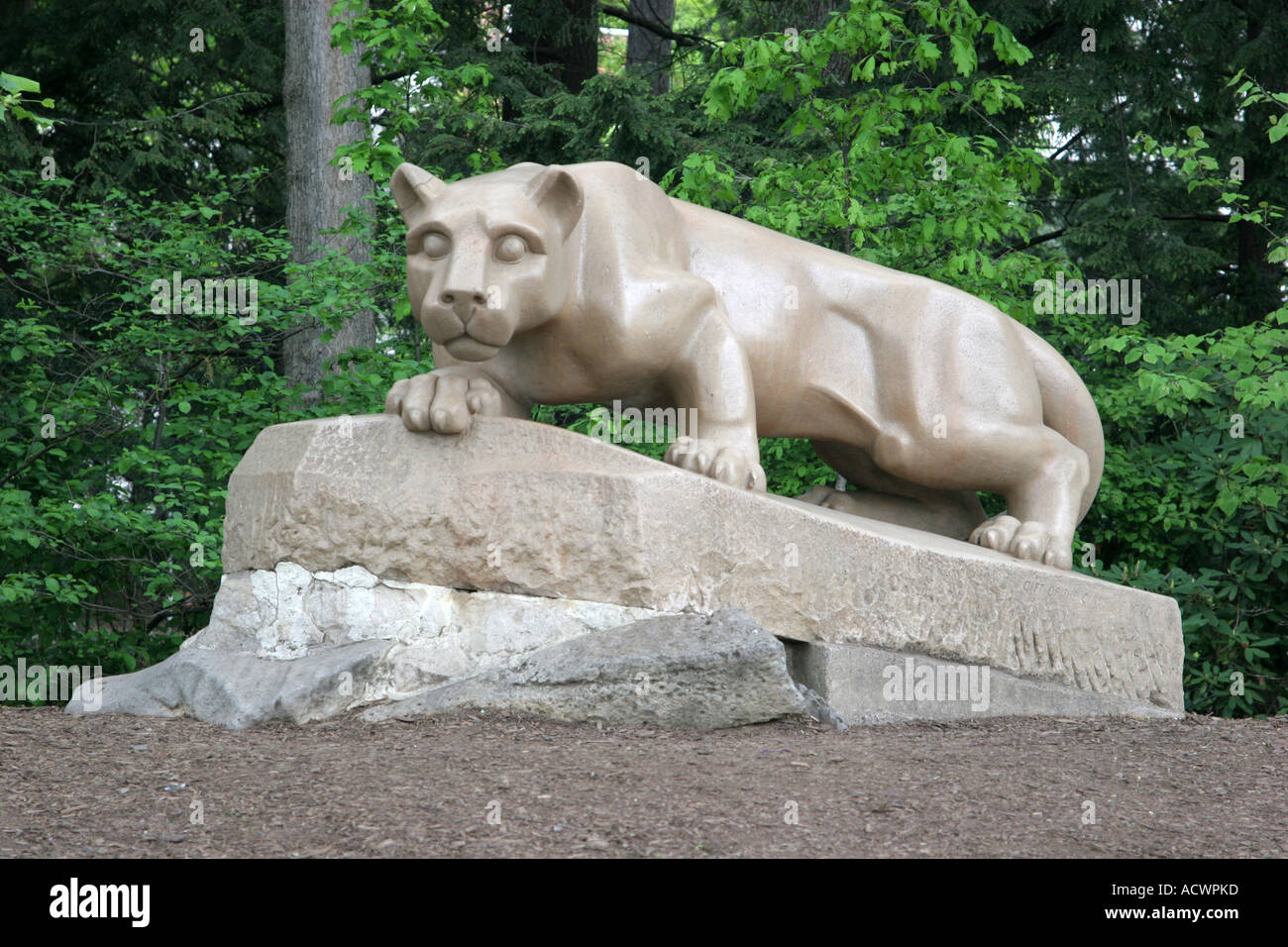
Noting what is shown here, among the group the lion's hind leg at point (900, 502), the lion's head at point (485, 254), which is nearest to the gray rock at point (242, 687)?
the lion's head at point (485, 254)

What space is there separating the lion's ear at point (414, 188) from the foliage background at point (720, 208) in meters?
1.27

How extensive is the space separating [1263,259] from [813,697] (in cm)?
901

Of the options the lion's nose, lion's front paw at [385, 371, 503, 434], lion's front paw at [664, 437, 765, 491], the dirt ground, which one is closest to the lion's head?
the lion's nose

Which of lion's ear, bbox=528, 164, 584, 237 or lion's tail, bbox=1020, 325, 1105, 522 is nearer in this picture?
lion's ear, bbox=528, 164, 584, 237

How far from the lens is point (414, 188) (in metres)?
4.72

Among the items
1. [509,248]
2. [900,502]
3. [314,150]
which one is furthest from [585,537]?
[314,150]

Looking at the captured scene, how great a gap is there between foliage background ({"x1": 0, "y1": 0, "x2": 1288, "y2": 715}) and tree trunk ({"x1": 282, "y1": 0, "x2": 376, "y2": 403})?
33 cm

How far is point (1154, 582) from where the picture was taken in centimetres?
844

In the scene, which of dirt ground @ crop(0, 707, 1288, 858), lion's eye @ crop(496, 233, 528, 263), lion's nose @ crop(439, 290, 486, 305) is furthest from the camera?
lion's eye @ crop(496, 233, 528, 263)

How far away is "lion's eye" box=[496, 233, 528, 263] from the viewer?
459cm

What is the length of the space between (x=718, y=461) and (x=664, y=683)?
89 cm

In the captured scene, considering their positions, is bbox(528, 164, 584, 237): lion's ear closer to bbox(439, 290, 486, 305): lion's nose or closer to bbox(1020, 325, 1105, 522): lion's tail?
bbox(439, 290, 486, 305): lion's nose

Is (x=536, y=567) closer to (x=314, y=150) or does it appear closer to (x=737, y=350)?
(x=737, y=350)
